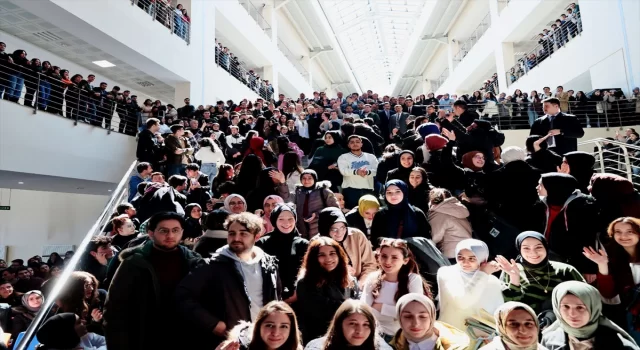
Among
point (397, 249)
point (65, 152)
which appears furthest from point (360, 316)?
point (65, 152)

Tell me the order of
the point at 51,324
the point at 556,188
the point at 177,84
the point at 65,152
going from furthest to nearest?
1. the point at 177,84
2. the point at 65,152
3. the point at 556,188
4. the point at 51,324

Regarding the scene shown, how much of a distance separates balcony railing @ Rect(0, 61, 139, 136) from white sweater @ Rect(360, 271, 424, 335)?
894 centimetres

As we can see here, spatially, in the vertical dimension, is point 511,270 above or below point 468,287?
above

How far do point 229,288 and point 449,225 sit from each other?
8.30ft

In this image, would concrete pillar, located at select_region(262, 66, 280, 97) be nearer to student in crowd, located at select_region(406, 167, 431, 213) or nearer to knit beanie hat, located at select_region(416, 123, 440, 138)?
knit beanie hat, located at select_region(416, 123, 440, 138)

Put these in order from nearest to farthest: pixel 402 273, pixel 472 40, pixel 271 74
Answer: pixel 402 273 → pixel 271 74 → pixel 472 40

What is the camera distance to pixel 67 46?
14312 millimetres

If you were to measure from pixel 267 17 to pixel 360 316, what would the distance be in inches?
967

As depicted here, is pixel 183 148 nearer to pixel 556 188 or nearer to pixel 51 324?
pixel 51 324

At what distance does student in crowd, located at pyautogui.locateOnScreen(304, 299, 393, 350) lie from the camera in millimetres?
2834

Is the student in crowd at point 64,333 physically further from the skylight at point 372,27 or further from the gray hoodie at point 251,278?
the skylight at point 372,27

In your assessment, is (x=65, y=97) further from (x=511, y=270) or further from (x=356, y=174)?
(x=511, y=270)

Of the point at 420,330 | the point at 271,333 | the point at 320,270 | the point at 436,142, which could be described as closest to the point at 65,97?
the point at 436,142

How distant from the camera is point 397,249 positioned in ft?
11.5
